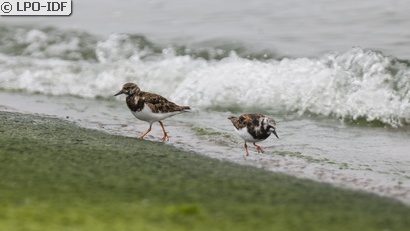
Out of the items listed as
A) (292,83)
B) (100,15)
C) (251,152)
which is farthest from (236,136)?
(100,15)

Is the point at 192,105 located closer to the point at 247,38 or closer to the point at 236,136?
the point at 236,136

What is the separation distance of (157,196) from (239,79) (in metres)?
7.65

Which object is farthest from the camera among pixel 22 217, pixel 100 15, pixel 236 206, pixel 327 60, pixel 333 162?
pixel 100 15

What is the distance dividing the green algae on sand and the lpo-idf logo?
12.2 meters

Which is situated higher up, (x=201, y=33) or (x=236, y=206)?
(x=201, y=33)

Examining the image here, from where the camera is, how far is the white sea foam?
11.8 m

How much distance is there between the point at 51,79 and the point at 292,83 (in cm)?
439

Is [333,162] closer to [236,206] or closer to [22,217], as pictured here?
[236,206]

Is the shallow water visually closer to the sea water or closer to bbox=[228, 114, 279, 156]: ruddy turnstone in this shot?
the sea water

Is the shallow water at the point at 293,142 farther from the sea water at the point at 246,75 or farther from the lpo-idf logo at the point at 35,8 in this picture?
the lpo-idf logo at the point at 35,8

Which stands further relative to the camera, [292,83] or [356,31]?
[356,31]

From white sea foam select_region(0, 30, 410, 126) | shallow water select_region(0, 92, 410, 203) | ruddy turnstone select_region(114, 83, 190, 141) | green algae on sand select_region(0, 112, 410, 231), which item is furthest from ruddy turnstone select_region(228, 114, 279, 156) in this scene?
white sea foam select_region(0, 30, 410, 126)

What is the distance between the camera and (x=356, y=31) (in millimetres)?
15891

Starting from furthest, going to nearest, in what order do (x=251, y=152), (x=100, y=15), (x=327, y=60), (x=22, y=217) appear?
(x=100, y=15) → (x=327, y=60) → (x=251, y=152) → (x=22, y=217)
